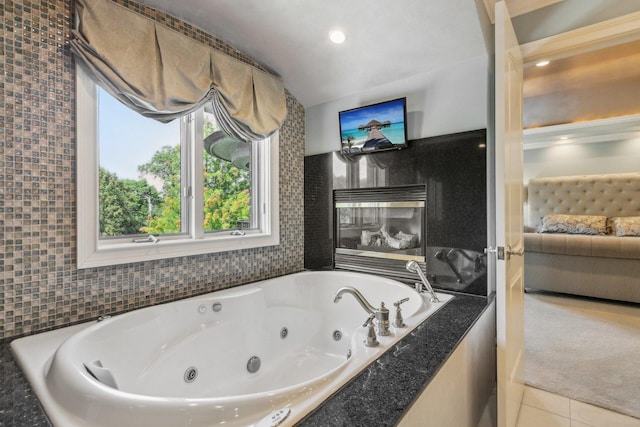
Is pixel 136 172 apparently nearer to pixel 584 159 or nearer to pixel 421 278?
pixel 421 278

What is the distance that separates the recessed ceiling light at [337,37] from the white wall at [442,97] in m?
0.51

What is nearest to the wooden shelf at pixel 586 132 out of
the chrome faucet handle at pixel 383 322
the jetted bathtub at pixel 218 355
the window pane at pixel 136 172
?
the jetted bathtub at pixel 218 355

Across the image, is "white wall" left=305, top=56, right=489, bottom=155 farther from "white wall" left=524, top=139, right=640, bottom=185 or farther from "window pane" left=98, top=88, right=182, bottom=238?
"white wall" left=524, top=139, right=640, bottom=185

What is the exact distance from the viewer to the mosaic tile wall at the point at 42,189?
4.54 ft

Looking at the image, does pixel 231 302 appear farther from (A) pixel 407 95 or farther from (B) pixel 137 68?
(A) pixel 407 95

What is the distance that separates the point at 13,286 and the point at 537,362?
324 centimetres

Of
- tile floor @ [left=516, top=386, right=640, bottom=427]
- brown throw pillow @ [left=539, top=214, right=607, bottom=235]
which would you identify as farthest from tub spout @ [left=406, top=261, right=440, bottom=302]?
brown throw pillow @ [left=539, top=214, right=607, bottom=235]

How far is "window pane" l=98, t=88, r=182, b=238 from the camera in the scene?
181 centimetres

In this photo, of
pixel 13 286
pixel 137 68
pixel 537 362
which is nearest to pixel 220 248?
pixel 13 286

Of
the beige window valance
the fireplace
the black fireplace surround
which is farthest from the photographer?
the fireplace

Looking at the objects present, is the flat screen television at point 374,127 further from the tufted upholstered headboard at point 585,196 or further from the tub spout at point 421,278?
the tufted upholstered headboard at point 585,196

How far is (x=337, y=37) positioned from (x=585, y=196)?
5037 mm

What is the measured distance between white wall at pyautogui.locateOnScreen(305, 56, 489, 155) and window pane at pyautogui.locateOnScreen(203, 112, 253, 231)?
3.34ft

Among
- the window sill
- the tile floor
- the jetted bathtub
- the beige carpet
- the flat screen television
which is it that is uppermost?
the flat screen television
